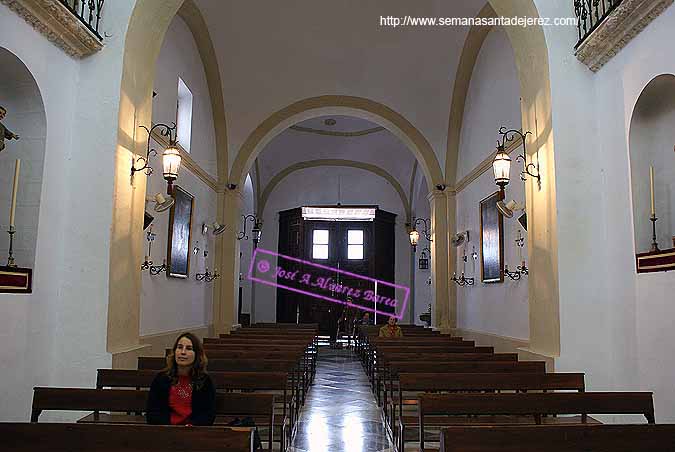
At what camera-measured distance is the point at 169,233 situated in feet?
32.4

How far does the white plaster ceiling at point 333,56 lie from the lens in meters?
11.1

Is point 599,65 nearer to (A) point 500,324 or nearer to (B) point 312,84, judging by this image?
(A) point 500,324

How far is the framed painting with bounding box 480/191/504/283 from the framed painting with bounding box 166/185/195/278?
5.33m

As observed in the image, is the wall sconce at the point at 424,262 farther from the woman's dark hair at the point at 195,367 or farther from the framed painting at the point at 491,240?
the woman's dark hair at the point at 195,367

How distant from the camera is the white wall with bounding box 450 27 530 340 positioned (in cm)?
965

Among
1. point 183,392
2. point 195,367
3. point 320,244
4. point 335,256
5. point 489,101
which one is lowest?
point 183,392

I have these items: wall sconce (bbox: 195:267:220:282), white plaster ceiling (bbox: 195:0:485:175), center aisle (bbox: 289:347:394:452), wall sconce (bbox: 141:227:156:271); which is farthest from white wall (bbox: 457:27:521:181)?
wall sconce (bbox: 141:227:156:271)

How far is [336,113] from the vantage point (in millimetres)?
13984

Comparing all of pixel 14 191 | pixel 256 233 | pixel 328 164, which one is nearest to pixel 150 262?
pixel 14 191

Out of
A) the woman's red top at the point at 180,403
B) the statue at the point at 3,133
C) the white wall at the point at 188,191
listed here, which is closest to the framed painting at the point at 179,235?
the white wall at the point at 188,191

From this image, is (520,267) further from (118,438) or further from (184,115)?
(118,438)

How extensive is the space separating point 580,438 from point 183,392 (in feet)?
8.65

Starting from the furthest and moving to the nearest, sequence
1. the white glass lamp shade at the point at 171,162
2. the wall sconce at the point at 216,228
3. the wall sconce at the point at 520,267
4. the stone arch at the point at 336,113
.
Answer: the stone arch at the point at 336,113, the wall sconce at the point at 216,228, the wall sconce at the point at 520,267, the white glass lamp shade at the point at 171,162
